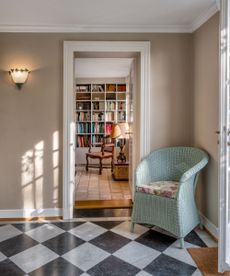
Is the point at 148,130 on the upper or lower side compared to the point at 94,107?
lower

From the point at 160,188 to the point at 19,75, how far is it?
2.04 m

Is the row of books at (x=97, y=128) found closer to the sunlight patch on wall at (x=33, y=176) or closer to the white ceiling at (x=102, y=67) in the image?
the white ceiling at (x=102, y=67)

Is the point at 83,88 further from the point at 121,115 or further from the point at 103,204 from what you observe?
the point at 103,204

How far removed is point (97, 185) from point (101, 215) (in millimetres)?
1556

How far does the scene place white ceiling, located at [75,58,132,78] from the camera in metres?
5.02

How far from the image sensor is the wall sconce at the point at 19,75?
3.20 metres

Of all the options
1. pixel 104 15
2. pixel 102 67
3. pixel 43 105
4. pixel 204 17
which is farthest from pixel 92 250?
pixel 102 67

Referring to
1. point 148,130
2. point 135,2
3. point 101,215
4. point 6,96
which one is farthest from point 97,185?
point 135,2

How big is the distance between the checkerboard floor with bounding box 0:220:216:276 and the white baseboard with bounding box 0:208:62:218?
19 cm

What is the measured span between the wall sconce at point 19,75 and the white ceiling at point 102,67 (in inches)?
64.5

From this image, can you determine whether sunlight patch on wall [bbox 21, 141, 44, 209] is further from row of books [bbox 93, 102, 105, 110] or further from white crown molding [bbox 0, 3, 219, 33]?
row of books [bbox 93, 102, 105, 110]

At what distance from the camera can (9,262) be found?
7.68ft

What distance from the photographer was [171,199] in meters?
2.65

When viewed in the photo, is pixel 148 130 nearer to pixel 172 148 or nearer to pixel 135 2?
pixel 172 148
